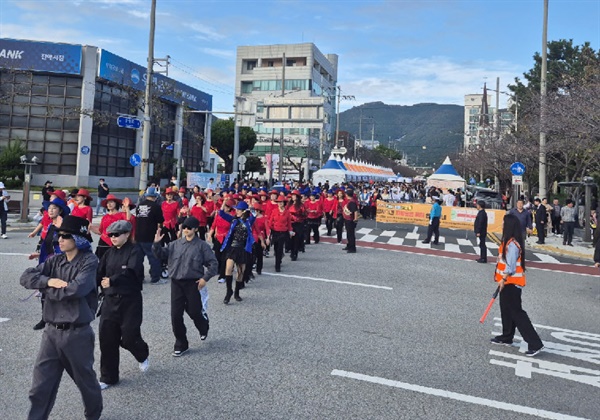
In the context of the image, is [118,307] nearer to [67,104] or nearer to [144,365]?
[144,365]

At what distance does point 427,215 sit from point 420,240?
340cm

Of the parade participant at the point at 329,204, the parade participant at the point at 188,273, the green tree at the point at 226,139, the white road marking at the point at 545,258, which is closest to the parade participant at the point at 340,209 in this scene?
the parade participant at the point at 329,204

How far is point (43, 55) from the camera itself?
3488 cm

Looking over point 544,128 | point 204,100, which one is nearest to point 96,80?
point 204,100

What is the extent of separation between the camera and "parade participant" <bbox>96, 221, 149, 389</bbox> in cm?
520

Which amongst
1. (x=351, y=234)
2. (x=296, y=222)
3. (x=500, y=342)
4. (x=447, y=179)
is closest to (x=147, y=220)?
(x=296, y=222)

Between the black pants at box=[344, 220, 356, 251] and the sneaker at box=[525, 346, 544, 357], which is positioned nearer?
the sneaker at box=[525, 346, 544, 357]

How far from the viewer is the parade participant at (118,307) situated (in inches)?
205

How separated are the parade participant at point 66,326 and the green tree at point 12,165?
31.0 m

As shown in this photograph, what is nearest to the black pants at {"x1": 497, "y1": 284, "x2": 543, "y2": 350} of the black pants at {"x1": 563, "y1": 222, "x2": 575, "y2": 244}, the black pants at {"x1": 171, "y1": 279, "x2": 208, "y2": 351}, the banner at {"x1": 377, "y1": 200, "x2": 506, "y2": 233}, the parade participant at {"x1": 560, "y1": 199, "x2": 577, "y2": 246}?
the black pants at {"x1": 171, "y1": 279, "x2": 208, "y2": 351}

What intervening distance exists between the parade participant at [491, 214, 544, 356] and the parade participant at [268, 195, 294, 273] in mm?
5998

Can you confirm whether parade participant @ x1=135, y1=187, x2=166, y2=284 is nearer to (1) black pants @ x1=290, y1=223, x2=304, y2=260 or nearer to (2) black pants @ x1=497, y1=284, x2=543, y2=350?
(1) black pants @ x1=290, y1=223, x2=304, y2=260

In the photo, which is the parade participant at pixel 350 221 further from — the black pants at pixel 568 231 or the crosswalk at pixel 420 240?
the black pants at pixel 568 231

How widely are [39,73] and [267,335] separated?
35248mm
